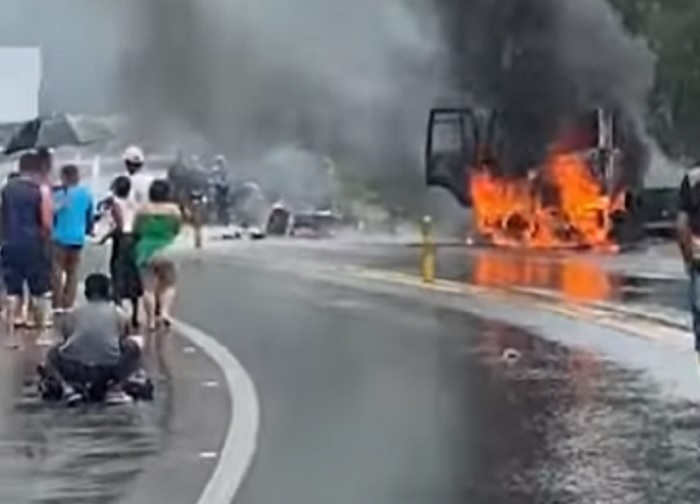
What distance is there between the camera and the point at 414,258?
3266 centimetres

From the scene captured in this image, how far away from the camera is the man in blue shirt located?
18889 mm

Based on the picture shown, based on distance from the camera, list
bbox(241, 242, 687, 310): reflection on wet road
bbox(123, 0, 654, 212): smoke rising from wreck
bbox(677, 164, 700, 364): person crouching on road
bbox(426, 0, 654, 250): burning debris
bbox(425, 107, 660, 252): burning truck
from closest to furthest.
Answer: bbox(677, 164, 700, 364): person crouching on road, bbox(241, 242, 687, 310): reflection on wet road, bbox(425, 107, 660, 252): burning truck, bbox(426, 0, 654, 250): burning debris, bbox(123, 0, 654, 212): smoke rising from wreck

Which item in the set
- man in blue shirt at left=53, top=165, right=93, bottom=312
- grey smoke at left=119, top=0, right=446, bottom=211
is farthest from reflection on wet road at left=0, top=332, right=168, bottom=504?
grey smoke at left=119, top=0, right=446, bottom=211

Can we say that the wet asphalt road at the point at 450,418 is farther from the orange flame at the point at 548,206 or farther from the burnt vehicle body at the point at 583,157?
the burnt vehicle body at the point at 583,157

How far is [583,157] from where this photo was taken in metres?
38.5

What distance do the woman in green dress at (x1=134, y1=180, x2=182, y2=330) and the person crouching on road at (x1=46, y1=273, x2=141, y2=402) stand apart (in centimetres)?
466

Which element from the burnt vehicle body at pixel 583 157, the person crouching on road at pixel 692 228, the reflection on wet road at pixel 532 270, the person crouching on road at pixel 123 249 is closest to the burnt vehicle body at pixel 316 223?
the burnt vehicle body at pixel 583 157

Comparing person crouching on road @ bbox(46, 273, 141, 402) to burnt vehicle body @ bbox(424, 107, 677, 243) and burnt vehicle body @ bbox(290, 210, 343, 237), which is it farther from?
burnt vehicle body @ bbox(290, 210, 343, 237)

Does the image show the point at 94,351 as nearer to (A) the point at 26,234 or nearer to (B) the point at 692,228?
(B) the point at 692,228

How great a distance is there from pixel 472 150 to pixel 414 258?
7427mm

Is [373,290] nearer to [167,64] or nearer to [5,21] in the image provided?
[167,64]

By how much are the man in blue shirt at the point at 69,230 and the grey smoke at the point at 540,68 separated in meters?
20.7

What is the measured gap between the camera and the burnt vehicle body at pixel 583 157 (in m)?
38.1

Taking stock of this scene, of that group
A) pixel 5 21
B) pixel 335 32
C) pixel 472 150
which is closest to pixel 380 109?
pixel 335 32
